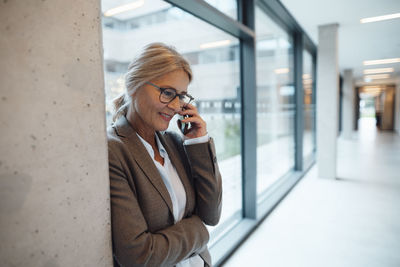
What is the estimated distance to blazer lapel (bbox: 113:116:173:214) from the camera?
3.70 feet

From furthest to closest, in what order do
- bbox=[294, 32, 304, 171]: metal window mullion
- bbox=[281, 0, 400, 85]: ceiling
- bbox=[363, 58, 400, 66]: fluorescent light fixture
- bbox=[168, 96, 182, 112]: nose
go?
bbox=[363, 58, 400, 66]: fluorescent light fixture, bbox=[294, 32, 304, 171]: metal window mullion, bbox=[281, 0, 400, 85]: ceiling, bbox=[168, 96, 182, 112]: nose

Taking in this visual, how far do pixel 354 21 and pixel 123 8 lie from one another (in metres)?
5.19

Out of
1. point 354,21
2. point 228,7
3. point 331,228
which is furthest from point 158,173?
point 354,21

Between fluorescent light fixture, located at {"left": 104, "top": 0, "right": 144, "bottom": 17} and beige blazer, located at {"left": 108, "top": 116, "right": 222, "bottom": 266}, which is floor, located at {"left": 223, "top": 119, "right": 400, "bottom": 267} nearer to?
beige blazer, located at {"left": 108, "top": 116, "right": 222, "bottom": 266}

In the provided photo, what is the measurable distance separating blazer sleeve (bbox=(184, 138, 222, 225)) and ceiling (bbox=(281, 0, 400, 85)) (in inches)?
148

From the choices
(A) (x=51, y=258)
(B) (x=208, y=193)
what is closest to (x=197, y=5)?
(B) (x=208, y=193)

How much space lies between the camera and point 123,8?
1.90 m

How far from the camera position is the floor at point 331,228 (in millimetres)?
2574

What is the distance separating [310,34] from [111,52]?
5890 mm

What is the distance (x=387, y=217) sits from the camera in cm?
344

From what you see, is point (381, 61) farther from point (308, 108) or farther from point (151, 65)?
point (151, 65)

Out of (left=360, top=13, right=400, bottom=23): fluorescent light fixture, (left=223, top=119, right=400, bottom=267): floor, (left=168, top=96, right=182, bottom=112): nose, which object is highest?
(left=360, top=13, right=400, bottom=23): fluorescent light fixture

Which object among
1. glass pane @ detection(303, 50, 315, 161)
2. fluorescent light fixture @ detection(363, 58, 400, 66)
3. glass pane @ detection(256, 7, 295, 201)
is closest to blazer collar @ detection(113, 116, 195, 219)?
glass pane @ detection(256, 7, 295, 201)

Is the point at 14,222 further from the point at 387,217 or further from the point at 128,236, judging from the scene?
the point at 387,217
